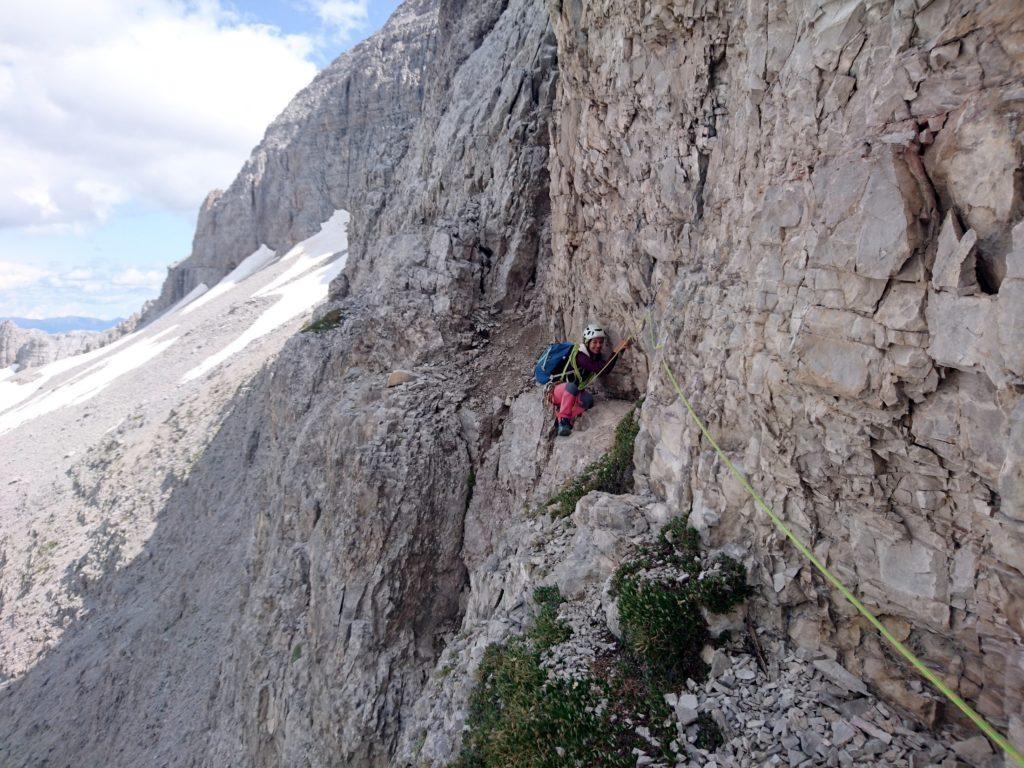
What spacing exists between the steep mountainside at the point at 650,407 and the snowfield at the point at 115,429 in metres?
5.40

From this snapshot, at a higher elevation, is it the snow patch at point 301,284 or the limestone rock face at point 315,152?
the limestone rock face at point 315,152

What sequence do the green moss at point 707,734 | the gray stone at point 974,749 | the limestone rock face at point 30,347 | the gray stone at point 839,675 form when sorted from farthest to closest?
the limestone rock face at point 30,347
the green moss at point 707,734
the gray stone at point 839,675
the gray stone at point 974,749

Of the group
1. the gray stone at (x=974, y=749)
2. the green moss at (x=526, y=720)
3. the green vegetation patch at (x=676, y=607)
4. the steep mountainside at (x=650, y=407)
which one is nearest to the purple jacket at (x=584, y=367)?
the steep mountainside at (x=650, y=407)

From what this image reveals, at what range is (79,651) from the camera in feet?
89.9

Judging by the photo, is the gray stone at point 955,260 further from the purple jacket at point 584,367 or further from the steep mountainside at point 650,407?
the purple jacket at point 584,367

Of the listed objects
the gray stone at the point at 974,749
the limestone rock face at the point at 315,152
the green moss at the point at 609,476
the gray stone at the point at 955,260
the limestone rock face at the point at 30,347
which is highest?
the limestone rock face at the point at 315,152

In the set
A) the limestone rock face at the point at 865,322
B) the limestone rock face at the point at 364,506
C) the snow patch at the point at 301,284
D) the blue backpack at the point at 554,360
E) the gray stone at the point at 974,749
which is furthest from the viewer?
the snow patch at the point at 301,284

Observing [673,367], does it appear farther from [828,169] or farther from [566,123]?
[566,123]

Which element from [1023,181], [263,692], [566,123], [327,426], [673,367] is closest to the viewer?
[1023,181]

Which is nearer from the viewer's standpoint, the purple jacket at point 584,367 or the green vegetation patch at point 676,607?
the green vegetation patch at point 676,607

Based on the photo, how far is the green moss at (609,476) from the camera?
Answer: 35.8 ft

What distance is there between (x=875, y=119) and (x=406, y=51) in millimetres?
73711

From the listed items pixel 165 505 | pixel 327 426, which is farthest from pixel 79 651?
pixel 327 426

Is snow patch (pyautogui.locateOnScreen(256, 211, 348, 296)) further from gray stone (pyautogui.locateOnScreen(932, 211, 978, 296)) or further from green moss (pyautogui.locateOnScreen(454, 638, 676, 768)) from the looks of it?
gray stone (pyautogui.locateOnScreen(932, 211, 978, 296))
